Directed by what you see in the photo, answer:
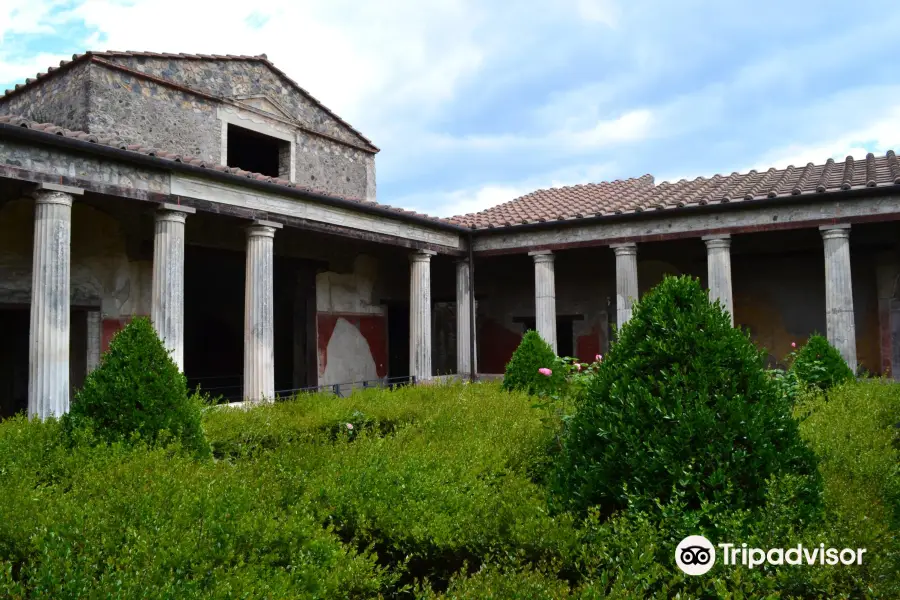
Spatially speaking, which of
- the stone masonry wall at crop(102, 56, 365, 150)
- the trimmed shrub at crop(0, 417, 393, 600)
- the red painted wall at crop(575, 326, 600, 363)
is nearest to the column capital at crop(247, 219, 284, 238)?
the stone masonry wall at crop(102, 56, 365, 150)

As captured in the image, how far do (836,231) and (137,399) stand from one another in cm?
949

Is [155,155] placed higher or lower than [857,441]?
higher

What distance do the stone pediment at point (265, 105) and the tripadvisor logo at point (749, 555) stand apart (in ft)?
34.9

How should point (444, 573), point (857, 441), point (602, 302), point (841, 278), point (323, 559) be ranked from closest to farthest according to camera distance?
point (323, 559)
point (444, 573)
point (857, 441)
point (841, 278)
point (602, 302)

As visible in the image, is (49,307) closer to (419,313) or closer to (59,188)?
(59,188)

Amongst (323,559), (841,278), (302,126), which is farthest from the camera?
(302,126)

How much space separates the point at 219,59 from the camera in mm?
10789

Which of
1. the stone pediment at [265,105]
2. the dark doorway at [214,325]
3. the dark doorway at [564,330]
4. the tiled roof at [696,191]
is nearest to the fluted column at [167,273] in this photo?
the stone pediment at [265,105]

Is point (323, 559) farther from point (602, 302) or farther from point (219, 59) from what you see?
point (602, 302)

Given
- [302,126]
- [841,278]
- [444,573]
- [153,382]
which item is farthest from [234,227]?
[841,278]

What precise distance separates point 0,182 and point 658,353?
766 cm

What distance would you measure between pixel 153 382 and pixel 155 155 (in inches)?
149

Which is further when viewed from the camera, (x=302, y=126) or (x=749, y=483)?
(x=302, y=126)

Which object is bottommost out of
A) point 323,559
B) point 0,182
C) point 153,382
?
point 323,559
